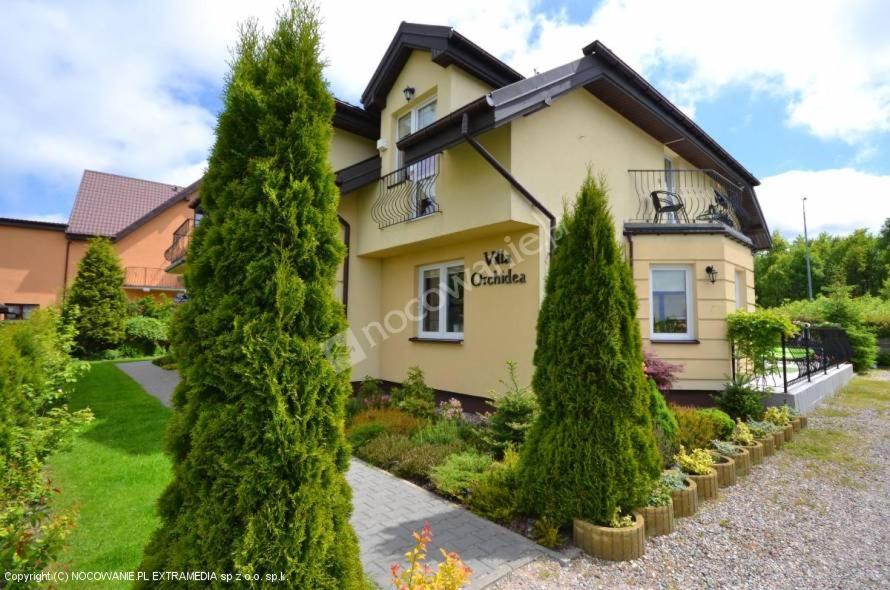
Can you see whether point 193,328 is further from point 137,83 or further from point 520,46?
point 520,46

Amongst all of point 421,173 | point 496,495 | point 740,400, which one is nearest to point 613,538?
point 496,495

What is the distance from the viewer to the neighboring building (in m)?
22.7

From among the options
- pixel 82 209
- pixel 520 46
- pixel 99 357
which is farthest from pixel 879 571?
pixel 82 209

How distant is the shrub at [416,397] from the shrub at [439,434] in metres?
0.93

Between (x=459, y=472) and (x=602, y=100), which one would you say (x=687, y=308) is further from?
(x=459, y=472)

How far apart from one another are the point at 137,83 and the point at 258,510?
5.74 m

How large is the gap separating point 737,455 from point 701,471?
116 centimetres

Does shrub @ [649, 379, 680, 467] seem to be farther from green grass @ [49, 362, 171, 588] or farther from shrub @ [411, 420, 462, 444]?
green grass @ [49, 362, 171, 588]

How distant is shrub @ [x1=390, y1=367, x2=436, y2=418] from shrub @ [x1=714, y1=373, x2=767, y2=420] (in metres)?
5.13

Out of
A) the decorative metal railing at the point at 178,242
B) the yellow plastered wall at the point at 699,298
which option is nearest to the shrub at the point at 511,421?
the yellow plastered wall at the point at 699,298

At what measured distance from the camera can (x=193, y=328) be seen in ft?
7.62

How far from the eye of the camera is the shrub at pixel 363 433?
6.41 metres

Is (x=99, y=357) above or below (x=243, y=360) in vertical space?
below

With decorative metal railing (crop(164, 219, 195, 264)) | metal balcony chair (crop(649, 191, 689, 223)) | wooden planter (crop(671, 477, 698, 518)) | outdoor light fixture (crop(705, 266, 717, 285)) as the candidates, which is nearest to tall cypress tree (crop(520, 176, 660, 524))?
wooden planter (crop(671, 477, 698, 518))
